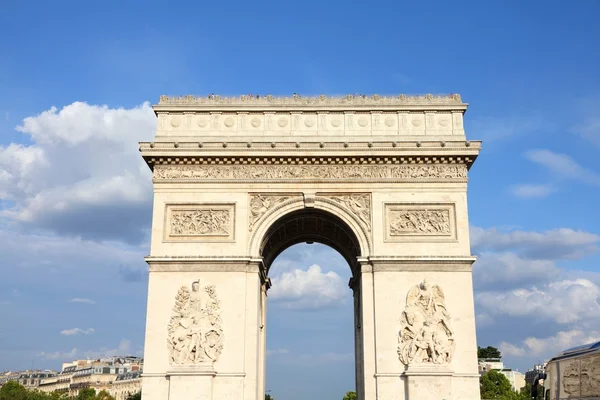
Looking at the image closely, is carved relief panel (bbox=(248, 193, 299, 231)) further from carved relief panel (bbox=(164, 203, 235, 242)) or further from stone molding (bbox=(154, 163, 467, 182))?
carved relief panel (bbox=(164, 203, 235, 242))

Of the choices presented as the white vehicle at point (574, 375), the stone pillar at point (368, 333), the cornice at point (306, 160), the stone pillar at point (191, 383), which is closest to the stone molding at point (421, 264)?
the stone pillar at point (368, 333)

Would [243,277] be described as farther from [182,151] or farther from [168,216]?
[182,151]

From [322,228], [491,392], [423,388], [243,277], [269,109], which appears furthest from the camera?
[491,392]

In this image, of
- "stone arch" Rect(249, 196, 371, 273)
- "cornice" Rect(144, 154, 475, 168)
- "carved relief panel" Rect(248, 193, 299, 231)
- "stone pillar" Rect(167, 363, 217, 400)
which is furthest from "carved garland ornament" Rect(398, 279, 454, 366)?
"stone pillar" Rect(167, 363, 217, 400)

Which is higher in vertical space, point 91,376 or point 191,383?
point 91,376

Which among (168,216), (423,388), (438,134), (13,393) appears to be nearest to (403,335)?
(423,388)

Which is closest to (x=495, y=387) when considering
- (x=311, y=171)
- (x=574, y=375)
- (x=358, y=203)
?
(x=358, y=203)

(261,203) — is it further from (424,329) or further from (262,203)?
(424,329)
